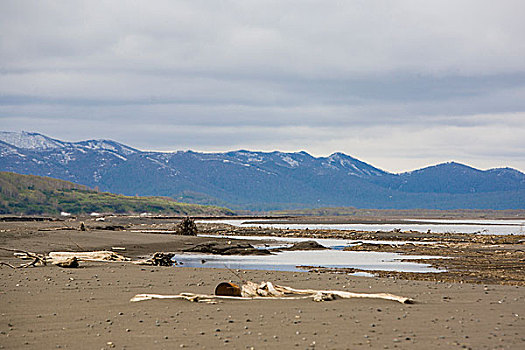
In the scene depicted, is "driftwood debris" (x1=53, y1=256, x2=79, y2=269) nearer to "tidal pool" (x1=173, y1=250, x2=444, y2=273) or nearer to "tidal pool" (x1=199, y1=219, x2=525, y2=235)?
"tidal pool" (x1=173, y1=250, x2=444, y2=273)

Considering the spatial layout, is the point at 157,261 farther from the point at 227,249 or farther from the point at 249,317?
the point at 249,317

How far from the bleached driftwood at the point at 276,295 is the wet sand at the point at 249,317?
0.34 metres

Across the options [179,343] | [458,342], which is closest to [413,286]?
[458,342]

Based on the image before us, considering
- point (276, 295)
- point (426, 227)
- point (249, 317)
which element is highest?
point (426, 227)

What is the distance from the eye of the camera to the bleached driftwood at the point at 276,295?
17.3m

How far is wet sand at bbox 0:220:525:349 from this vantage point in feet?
41.1

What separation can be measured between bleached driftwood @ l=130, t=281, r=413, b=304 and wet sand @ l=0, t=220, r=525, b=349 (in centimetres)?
34

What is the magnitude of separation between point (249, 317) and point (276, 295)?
3.36 meters

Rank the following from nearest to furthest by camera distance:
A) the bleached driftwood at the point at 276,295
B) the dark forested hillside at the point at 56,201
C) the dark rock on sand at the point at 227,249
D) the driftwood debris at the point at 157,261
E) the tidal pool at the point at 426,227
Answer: the bleached driftwood at the point at 276,295 → the driftwood debris at the point at 157,261 → the dark rock on sand at the point at 227,249 → the tidal pool at the point at 426,227 → the dark forested hillside at the point at 56,201

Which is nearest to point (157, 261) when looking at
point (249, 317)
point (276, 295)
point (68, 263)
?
point (68, 263)

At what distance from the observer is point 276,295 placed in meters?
18.2

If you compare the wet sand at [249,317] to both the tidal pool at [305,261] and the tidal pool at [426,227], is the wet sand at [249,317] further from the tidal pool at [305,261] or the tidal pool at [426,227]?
the tidal pool at [426,227]

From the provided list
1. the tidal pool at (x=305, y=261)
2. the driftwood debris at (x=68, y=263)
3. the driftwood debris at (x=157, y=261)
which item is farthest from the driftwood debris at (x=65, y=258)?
the tidal pool at (x=305, y=261)

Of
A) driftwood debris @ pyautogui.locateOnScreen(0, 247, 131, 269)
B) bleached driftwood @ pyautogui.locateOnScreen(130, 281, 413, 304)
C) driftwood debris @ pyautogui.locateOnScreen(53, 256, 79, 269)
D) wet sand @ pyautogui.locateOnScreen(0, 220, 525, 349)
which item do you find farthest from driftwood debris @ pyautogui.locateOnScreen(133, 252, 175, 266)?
bleached driftwood @ pyautogui.locateOnScreen(130, 281, 413, 304)
